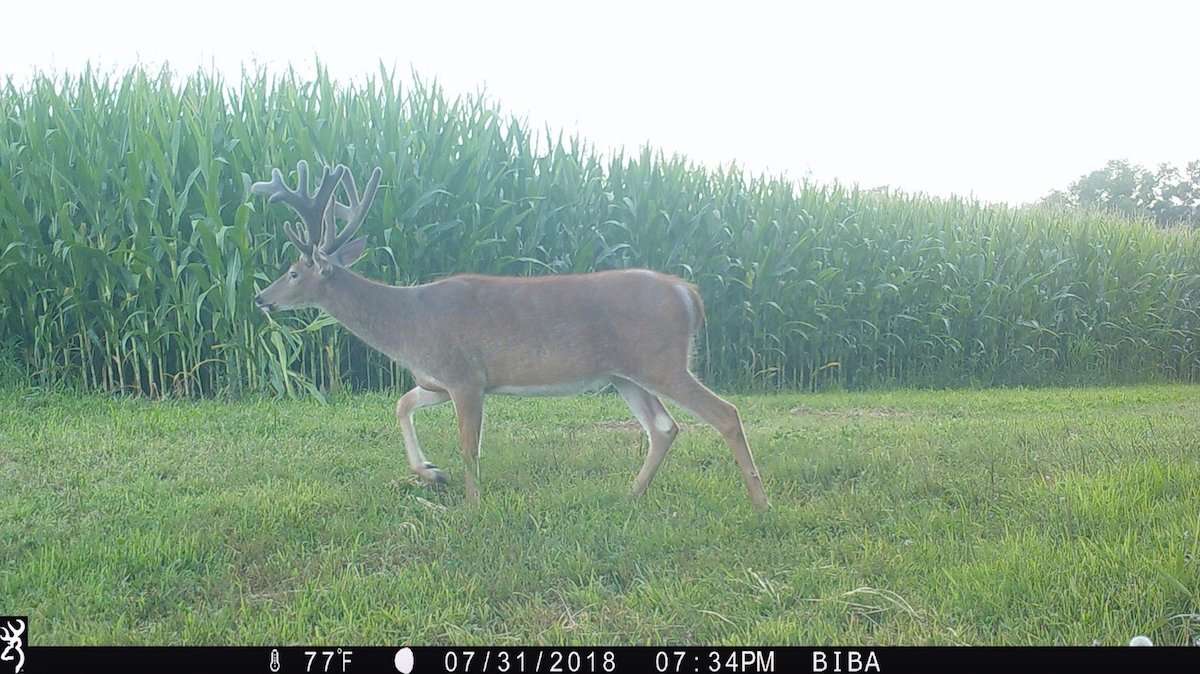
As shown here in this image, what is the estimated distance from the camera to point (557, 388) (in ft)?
10.7

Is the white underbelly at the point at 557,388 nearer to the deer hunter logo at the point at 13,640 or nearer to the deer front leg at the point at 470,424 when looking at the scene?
the deer front leg at the point at 470,424

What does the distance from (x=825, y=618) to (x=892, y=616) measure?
170 mm

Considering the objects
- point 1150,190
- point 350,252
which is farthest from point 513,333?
point 1150,190

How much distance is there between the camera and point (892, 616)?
87.8 inches

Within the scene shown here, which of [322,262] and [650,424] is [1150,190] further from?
[322,262]

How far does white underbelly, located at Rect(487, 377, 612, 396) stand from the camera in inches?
128

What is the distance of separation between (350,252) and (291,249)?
1.96m

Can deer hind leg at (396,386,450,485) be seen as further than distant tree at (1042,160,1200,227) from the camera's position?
No

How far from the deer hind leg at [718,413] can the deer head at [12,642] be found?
194cm

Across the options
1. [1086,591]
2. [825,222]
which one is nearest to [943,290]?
[825,222]

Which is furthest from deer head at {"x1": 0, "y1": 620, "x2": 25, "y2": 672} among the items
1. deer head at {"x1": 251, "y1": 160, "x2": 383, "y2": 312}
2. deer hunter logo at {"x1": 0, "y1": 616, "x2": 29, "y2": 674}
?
deer head at {"x1": 251, "y1": 160, "x2": 383, "y2": 312}
